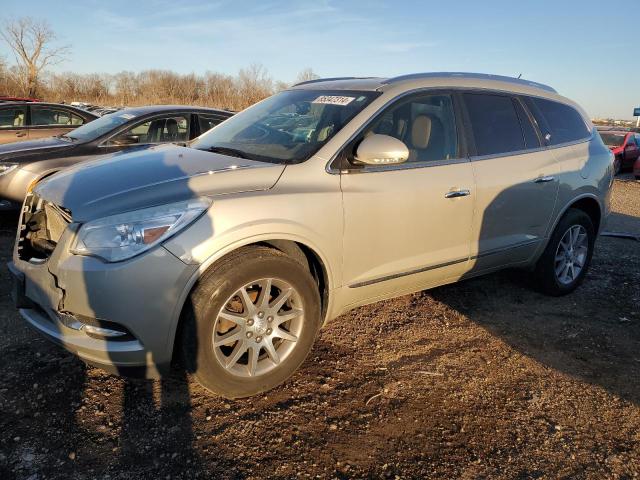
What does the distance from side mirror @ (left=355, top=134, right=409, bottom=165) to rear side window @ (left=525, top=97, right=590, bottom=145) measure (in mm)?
1882

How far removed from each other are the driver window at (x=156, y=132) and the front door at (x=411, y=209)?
164 inches

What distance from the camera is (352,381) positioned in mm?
3131

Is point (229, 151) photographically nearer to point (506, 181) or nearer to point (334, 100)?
point (334, 100)

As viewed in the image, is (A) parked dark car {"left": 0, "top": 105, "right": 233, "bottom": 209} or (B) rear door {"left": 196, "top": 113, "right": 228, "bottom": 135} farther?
(B) rear door {"left": 196, "top": 113, "right": 228, "bottom": 135}

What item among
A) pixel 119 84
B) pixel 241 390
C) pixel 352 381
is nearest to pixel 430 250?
pixel 352 381

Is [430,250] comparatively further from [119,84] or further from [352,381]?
[119,84]

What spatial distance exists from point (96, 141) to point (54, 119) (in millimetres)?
3217

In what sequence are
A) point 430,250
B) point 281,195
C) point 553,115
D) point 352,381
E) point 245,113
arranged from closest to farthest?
point 281,195
point 352,381
point 430,250
point 245,113
point 553,115

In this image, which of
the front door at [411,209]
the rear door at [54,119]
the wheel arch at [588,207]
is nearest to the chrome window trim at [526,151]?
the front door at [411,209]

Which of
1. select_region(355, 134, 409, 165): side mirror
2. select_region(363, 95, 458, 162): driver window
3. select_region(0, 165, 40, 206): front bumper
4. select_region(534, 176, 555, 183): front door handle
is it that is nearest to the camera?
select_region(355, 134, 409, 165): side mirror

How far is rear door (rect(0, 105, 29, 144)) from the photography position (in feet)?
27.3

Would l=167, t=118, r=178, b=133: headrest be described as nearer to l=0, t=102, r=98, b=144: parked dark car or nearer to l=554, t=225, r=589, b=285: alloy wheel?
l=0, t=102, r=98, b=144: parked dark car

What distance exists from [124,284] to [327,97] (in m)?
2.05

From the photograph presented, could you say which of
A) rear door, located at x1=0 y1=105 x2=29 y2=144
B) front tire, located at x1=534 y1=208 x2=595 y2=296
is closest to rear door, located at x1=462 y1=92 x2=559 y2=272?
front tire, located at x1=534 y1=208 x2=595 y2=296
